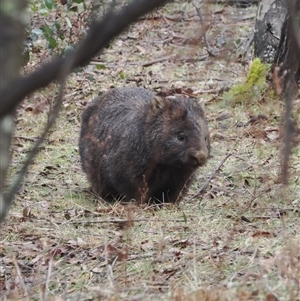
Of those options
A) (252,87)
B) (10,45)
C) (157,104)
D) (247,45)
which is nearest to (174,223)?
(157,104)

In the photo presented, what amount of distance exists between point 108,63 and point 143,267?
27.6 ft

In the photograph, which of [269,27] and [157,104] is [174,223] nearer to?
[157,104]

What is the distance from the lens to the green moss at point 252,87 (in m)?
11.0

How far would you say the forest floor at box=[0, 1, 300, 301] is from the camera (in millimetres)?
4848

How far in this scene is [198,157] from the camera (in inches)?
288

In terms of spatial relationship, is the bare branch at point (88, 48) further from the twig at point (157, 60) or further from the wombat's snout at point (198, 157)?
the twig at point (157, 60)

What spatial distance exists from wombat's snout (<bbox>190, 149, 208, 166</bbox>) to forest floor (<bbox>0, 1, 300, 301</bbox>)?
444 mm

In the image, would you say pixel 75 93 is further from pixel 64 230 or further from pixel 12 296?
pixel 12 296

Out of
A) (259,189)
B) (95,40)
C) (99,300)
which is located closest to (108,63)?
(259,189)

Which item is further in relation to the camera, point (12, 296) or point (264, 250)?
point (264, 250)

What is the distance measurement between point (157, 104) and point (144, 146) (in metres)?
0.42

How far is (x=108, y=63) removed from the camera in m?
13.6

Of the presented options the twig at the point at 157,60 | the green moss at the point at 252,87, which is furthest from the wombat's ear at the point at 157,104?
the twig at the point at 157,60

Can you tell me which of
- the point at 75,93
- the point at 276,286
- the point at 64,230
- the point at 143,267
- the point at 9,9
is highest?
the point at 9,9
